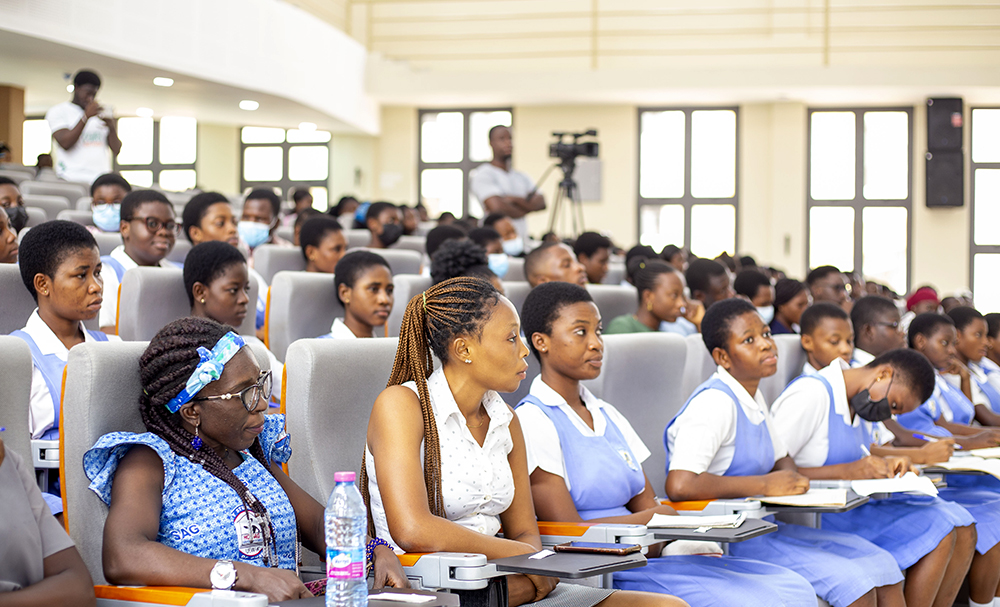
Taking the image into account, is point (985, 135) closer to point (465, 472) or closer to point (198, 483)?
point (465, 472)

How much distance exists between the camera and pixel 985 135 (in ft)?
43.3

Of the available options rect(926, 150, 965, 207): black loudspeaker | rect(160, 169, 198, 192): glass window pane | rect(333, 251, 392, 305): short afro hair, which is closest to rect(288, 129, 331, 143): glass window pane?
rect(160, 169, 198, 192): glass window pane

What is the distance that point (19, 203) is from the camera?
5105 mm

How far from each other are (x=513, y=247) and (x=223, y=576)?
471 centimetres

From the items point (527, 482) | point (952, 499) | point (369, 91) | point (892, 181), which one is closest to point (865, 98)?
point (892, 181)

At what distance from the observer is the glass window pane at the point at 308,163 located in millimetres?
14898

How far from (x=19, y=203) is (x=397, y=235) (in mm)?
2253

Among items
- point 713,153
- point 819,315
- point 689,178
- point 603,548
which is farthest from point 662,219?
point 603,548

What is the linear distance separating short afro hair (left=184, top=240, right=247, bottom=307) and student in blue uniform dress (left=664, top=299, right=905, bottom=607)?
1558 mm

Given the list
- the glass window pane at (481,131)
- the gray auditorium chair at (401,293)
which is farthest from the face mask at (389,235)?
the glass window pane at (481,131)

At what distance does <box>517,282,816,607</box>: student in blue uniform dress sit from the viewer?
8.09 ft

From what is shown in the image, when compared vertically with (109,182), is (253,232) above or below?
below

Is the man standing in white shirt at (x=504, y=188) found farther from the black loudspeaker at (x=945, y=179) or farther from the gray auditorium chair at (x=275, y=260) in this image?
the black loudspeaker at (x=945, y=179)

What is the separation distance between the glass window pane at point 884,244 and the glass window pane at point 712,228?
1.73 metres
